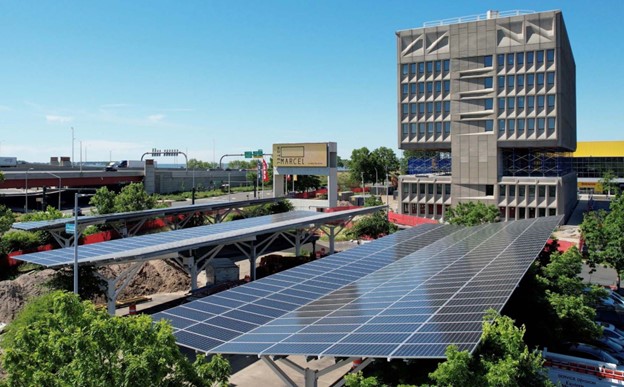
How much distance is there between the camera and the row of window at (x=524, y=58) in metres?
67.8

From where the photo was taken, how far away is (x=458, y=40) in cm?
7369

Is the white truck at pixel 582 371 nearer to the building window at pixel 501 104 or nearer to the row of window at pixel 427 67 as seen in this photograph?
the building window at pixel 501 104

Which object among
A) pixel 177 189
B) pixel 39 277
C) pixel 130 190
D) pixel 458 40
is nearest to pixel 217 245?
pixel 39 277

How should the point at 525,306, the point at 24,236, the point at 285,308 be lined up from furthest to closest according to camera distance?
the point at 24,236 → the point at 525,306 → the point at 285,308

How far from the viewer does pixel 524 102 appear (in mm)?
69500

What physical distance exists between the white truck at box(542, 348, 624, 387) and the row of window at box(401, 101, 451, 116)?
192ft

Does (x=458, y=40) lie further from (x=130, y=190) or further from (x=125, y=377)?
(x=125, y=377)

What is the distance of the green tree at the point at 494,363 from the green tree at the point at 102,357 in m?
5.47

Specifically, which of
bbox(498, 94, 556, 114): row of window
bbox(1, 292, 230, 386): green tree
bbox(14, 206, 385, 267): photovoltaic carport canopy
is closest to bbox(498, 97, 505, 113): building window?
bbox(498, 94, 556, 114): row of window

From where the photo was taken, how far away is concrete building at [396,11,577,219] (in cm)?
6831

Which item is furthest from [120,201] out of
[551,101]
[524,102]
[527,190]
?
[551,101]

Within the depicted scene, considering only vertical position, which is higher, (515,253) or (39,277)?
(515,253)

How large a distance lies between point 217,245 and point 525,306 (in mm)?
19198

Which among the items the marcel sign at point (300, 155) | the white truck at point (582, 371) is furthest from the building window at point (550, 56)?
the white truck at point (582, 371)
